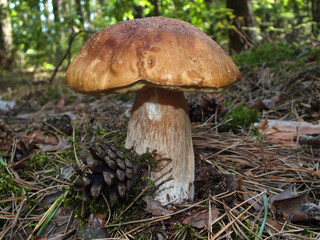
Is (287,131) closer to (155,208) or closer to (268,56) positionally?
(155,208)

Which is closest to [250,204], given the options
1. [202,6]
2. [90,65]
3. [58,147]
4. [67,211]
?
[67,211]

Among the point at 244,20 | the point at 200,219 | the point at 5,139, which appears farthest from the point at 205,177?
the point at 244,20

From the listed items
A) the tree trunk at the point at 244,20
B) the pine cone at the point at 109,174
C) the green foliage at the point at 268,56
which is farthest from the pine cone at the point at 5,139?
the tree trunk at the point at 244,20

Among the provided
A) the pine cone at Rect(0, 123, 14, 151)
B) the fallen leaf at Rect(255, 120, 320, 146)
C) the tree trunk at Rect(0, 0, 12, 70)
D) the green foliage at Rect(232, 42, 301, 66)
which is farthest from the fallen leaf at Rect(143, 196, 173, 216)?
the tree trunk at Rect(0, 0, 12, 70)

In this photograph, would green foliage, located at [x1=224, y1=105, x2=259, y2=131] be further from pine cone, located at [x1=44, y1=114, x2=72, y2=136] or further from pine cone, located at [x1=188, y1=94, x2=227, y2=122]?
pine cone, located at [x1=44, y1=114, x2=72, y2=136]

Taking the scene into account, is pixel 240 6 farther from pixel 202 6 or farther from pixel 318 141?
pixel 318 141

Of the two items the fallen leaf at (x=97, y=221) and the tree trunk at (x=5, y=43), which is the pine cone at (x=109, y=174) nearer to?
the fallen leaf at (x=97, y=221)
